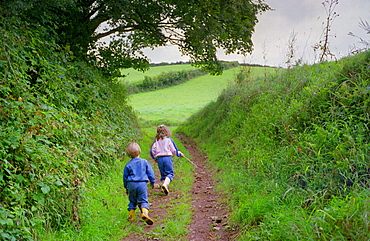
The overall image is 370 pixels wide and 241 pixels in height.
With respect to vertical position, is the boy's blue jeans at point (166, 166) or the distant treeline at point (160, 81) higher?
the distant treeline at point (160, 81)

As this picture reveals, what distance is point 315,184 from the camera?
4500 millimetres

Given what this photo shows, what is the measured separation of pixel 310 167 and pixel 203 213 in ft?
7.85

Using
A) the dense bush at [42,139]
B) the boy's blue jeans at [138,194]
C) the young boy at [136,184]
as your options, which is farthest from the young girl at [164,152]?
the boy's blue jeans at [138,194]

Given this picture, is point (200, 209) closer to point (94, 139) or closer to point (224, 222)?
point (224, 222)

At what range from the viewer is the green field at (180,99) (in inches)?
1359

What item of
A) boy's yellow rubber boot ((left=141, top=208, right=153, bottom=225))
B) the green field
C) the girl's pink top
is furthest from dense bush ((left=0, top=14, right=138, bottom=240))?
the green field

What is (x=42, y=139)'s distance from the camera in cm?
491

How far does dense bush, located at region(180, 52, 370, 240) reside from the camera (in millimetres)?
3521

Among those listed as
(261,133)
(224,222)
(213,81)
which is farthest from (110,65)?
(213,81)

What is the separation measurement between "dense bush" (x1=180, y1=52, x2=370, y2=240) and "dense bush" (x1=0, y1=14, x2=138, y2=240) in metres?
3.09

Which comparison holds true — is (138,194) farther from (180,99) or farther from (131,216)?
(180,99)

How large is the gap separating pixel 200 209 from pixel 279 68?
7.69 m

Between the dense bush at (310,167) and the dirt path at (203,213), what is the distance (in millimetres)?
315

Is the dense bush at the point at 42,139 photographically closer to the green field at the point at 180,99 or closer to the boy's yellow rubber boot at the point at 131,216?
the boy's yellow rubber boot at the point at 131,216
